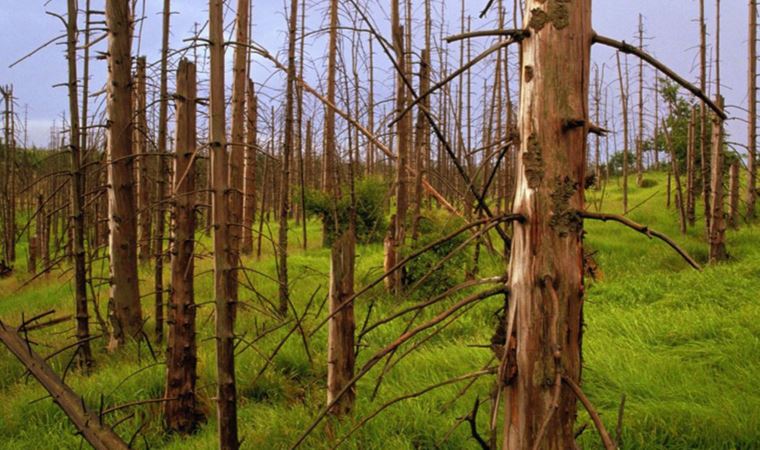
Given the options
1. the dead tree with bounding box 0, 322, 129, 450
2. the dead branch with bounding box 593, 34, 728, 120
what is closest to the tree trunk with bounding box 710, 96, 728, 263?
the dead branch with bounding box 593, 34, 728, 120

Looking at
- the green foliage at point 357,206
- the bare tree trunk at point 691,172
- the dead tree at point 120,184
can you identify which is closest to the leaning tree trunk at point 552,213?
the dead tree at point 120,184

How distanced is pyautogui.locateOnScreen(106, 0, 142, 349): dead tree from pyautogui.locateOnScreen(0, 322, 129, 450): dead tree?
3309mm

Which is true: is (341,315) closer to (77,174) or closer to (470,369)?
(470,369)

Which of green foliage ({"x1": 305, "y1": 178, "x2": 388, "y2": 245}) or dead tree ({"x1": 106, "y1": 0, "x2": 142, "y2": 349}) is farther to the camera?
green foliage ({"x1": 305, "y1": 178, "x2": 388, "y2": 245})

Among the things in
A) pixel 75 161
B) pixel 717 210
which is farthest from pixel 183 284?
pixel 717 210

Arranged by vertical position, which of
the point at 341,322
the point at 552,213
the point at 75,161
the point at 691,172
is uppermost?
the point at 691,172

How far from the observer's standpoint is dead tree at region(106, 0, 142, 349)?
597 cm

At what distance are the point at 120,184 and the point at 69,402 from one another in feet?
12.8

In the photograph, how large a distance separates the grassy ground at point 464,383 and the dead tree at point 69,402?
0.54 meters

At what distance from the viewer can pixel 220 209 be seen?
2408 mm

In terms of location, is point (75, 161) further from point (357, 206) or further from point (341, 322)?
point (357, 206)

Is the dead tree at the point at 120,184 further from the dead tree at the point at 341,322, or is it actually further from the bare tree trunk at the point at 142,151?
the dead tree at the point at 341,322

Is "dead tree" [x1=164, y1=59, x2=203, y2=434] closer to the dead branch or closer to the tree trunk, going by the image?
the dead branch

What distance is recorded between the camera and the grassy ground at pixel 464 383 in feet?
11.2
